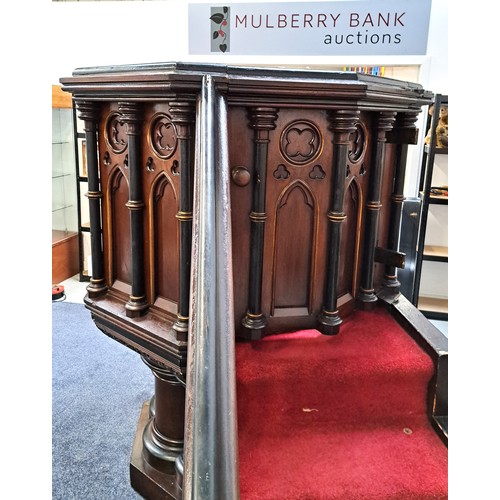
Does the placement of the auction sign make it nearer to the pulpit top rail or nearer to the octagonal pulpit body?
the octagonal pulpit body

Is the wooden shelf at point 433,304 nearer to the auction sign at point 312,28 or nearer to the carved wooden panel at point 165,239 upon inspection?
the auction sign at point 312,28

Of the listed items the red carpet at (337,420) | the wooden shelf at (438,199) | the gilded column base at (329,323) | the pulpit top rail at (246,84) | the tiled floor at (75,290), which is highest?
the pulpit top rail at (246,84)

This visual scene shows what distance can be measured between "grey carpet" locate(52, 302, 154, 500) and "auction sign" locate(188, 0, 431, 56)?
8.83ft

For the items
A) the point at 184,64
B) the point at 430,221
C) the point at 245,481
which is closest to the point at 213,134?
the point at 184,64

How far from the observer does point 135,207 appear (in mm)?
1434

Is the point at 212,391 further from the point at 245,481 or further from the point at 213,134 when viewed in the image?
the point at 245,481

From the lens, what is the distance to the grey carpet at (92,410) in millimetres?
2107

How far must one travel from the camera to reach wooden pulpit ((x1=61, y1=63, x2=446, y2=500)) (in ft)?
4.12

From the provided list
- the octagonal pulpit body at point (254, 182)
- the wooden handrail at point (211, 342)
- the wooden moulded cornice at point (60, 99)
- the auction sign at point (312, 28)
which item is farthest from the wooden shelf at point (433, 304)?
the wooden moulded cornice at point (60, 99)

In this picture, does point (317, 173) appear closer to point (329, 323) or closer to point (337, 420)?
point (329, 323)

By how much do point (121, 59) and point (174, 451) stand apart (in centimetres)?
365

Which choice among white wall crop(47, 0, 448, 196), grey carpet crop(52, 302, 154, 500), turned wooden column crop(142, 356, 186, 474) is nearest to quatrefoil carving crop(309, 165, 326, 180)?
turned wooden column crop(142, 356, 186, 474)

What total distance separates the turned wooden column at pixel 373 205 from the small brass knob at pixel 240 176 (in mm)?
502

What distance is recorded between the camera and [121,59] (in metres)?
4.30
